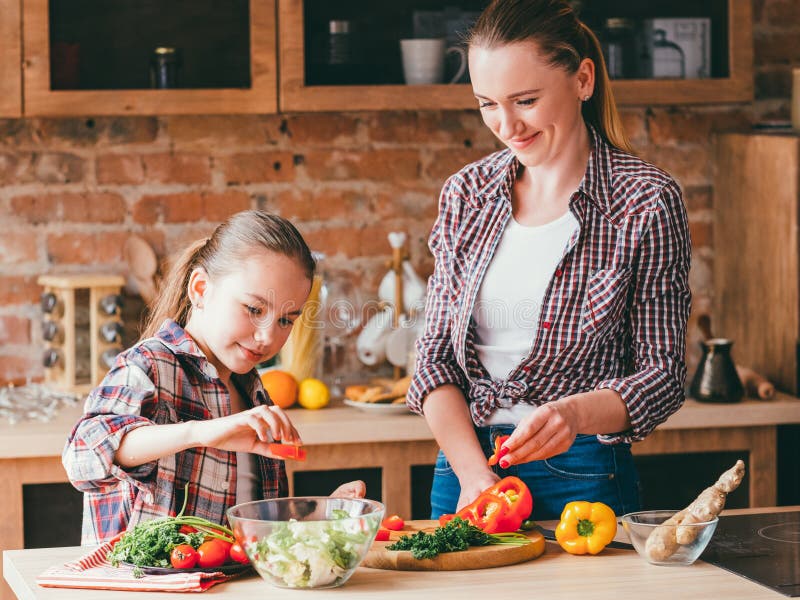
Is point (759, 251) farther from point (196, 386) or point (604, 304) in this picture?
point (196, 386)

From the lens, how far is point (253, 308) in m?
1.93

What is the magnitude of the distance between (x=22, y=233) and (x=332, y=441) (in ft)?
3.64

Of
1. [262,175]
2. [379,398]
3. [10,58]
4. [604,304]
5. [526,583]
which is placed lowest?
[526,583]

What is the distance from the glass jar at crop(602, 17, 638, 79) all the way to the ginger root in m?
1.80

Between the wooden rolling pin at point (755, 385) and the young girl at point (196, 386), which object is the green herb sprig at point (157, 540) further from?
the wooden rolling pin at point (755, 385)

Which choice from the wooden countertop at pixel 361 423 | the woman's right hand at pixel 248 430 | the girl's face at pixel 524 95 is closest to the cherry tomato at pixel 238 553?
the woman's right hand at pixel 248 430

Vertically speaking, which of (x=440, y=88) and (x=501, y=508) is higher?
(x=440, y=88)

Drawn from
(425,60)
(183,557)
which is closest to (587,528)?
(183,557)

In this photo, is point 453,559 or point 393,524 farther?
point 393,524

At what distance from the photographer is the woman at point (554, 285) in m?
2.01

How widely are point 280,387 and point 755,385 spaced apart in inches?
49.8

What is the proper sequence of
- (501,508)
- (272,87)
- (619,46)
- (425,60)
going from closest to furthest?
(501,508) → (272,87) → (425,60) → (619,46)

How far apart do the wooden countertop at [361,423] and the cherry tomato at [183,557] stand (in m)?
1.27

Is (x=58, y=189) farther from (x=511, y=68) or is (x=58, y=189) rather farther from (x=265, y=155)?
(x=511, y=68)
